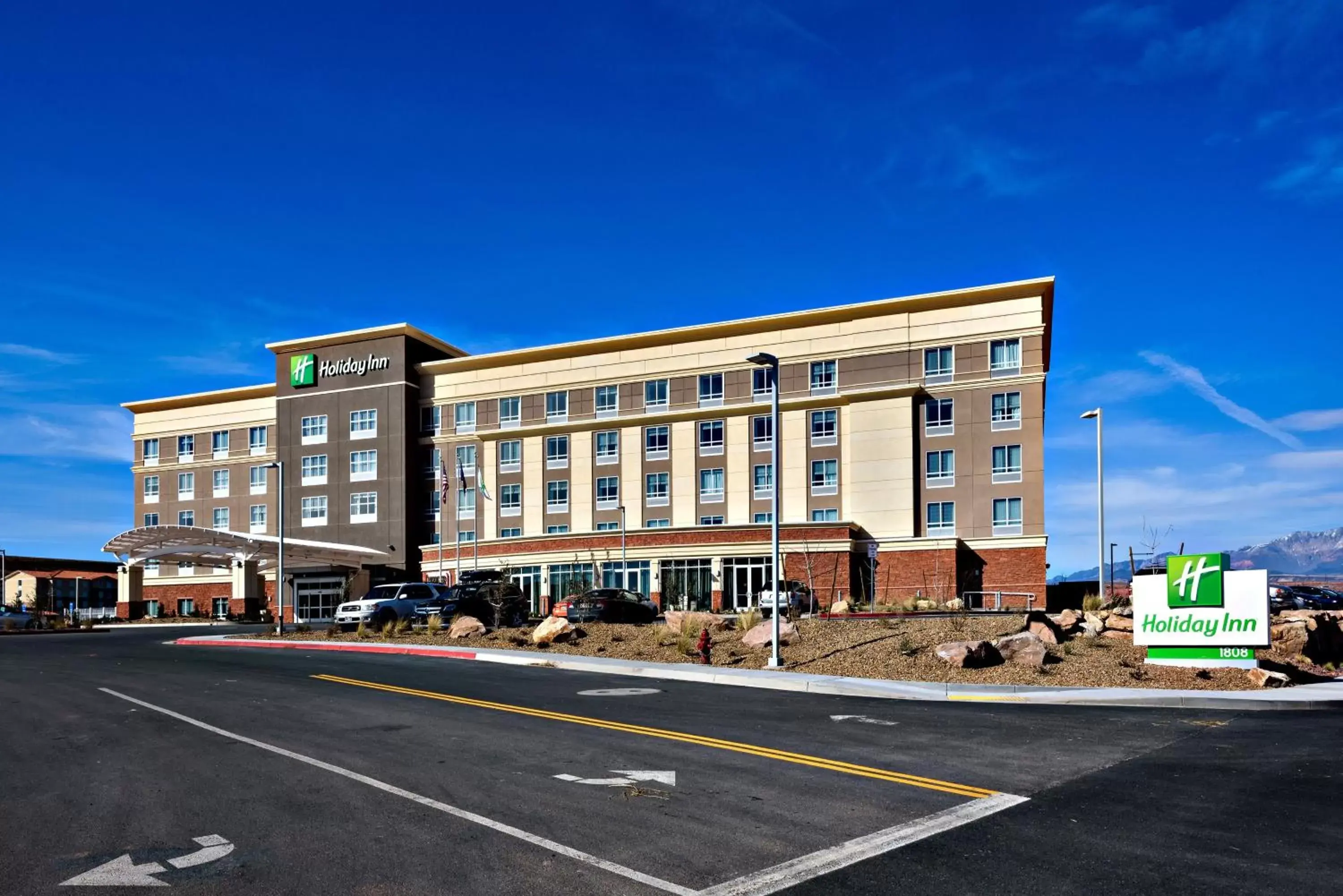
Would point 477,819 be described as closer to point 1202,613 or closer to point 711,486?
point 1202,613

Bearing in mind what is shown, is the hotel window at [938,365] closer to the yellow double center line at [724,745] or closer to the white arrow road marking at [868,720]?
the yellow double center line at [724,745]

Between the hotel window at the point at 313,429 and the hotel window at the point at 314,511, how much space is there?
4.05m

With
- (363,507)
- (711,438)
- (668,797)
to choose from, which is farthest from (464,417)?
(668,797)

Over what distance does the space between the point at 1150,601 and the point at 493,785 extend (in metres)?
14.3

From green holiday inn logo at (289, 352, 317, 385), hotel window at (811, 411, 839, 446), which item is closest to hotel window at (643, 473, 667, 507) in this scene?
hotel window at (811, 411, 839, 446)

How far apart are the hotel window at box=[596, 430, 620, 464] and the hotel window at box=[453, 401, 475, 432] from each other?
1003 cm

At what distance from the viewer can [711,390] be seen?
6297cm

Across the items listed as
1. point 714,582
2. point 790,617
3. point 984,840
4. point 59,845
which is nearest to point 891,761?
point 984,840

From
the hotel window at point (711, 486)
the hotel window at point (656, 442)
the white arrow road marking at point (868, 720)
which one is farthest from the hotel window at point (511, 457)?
the white arrow road marking at point (868, 720)

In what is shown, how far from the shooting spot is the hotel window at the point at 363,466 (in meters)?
71.9

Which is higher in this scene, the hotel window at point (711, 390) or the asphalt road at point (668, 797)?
the hotel window at point (711, 390)

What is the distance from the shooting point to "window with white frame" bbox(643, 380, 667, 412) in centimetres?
6419

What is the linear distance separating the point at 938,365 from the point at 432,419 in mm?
34935

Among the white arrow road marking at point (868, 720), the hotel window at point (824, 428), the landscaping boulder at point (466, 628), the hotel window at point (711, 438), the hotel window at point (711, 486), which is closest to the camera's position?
the white arrow road marking at point (868, 720)
